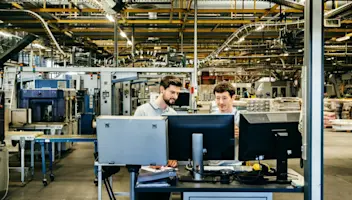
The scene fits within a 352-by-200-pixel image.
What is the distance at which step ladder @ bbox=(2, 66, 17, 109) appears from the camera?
6.44 meters

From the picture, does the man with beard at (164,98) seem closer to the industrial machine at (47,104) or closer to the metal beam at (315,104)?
the metal beam at (315,104)

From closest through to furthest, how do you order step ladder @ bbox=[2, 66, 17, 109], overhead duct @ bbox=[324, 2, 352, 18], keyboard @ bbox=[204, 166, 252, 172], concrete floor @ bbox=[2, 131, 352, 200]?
1. keyboard @ bbox=[204, 166, 252, 172]
2. concrete floor @ bbox=[2, 131, 352, 200]
3. overhead duct @ bbox=[324, 2, 352, 18]
4. step ladder @ bbox=[2, 66, 17, 109]

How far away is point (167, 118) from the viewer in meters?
2.33

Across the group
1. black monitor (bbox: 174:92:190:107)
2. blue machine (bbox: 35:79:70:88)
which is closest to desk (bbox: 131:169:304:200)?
black monitor (bbox: 174:92:190:107)

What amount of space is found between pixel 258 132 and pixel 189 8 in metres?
4.12

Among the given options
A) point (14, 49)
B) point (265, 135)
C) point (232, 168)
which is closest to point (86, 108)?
point (14, 49)

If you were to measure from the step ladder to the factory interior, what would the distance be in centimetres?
2

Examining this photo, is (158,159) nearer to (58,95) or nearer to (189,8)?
(189,8)

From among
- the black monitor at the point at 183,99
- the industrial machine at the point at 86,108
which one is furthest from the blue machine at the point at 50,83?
the black monitor at the point at 183,99

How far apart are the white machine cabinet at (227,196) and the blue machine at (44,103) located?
4.90m

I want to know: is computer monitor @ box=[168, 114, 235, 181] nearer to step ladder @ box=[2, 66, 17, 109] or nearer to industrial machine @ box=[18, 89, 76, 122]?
industrial machine @ box=[18, 89, 76, 122]

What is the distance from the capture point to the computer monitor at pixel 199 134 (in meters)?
2.39

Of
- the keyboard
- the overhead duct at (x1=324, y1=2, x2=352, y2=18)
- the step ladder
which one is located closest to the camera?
the keyboard

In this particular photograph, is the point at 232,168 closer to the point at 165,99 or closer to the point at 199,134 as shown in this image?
the point at 199,134
